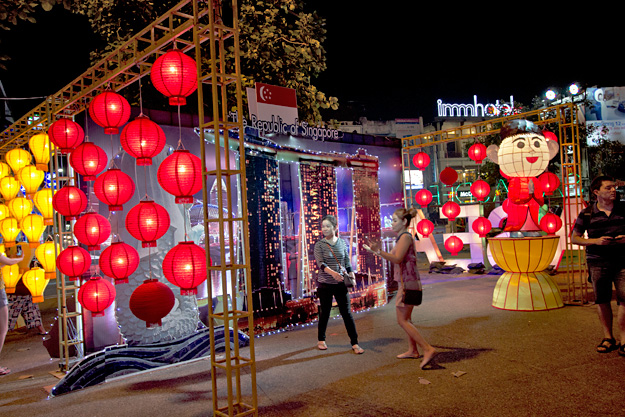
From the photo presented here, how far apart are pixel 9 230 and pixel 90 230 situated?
13.0 ft

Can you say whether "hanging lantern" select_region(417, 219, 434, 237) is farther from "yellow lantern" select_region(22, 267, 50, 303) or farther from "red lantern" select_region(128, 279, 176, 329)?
"yellow lantern" select_region(22, 267, 50, 303)

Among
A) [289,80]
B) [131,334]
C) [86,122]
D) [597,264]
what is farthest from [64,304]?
[289,80]

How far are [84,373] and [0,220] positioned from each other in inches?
172

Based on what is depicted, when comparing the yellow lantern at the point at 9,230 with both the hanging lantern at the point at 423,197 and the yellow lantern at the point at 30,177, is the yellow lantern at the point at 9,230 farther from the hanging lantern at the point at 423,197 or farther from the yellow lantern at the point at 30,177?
the hanging lantern at the point at 423,197

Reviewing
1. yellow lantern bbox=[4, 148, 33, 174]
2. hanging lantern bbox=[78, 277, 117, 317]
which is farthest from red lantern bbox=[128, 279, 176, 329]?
yellow lantern bbox=[4, 148, 33, 174]

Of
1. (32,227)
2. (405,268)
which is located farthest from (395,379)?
(32,227)

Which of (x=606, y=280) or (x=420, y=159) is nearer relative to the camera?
(x=606, y=280)

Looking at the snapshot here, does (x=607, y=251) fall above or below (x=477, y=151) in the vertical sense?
below

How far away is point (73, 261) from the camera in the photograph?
5.32 m

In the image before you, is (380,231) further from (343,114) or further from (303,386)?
(343,114)

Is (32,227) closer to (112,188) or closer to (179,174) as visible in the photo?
(112,188)

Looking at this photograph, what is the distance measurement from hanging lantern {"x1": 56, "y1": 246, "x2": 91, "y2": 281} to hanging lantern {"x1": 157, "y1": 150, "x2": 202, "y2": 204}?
170cm

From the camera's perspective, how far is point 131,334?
5.96 meters

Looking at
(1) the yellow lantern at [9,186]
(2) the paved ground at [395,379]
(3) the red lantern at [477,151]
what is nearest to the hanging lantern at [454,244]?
(3) the red lantern at [477,151]
